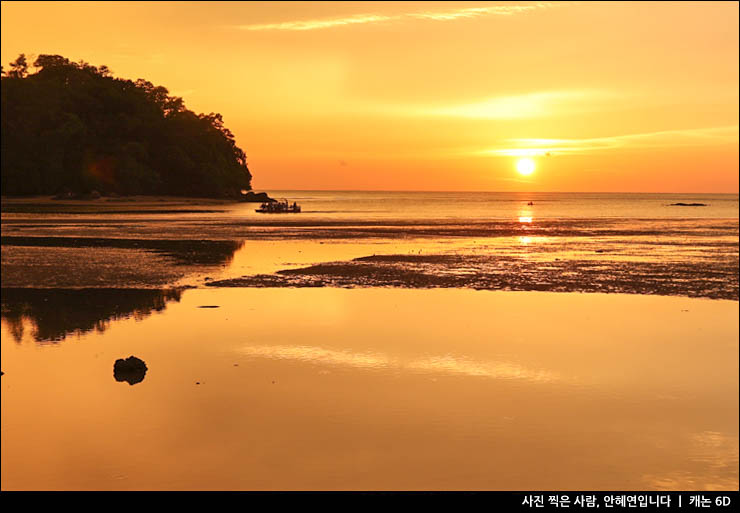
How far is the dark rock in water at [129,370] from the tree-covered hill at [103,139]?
130652 mm

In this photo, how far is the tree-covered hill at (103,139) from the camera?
134m

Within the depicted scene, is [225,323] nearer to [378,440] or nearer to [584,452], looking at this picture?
[378,440]

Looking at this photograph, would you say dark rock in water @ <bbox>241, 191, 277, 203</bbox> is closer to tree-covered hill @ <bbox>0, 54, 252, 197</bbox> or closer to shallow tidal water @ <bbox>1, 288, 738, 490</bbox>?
tree-covered hill @ <bbox>0, 54, 252, 197</bbox>

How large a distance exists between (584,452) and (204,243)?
3923 centimetres

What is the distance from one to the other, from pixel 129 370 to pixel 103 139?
14916 centimetres

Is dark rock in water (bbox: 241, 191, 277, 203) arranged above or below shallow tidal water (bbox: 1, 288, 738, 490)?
above

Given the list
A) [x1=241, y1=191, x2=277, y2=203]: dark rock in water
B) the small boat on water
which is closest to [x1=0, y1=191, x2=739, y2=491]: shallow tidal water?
the small boat on water

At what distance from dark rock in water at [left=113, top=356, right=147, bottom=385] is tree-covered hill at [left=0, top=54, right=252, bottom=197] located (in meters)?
131

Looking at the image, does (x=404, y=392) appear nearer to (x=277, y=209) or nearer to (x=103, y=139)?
(x=277, y=209)

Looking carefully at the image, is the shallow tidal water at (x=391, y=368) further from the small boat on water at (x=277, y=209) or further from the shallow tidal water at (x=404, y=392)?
the small boat on water at (x=277, y=209)

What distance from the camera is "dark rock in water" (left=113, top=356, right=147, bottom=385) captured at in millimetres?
14172

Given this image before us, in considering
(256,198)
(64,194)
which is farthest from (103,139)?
(256,198)

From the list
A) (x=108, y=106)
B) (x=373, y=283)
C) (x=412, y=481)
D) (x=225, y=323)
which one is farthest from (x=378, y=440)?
(x=108, y=106)

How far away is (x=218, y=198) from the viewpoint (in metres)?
170
